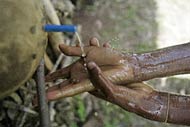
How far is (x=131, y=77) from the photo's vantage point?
7.14ft

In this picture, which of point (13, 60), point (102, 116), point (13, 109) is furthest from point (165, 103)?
point (102, 116)

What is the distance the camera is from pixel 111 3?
16.4ft

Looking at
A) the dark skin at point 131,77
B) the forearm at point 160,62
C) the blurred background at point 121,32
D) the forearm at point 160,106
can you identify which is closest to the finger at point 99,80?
the dark skin at point 131,77

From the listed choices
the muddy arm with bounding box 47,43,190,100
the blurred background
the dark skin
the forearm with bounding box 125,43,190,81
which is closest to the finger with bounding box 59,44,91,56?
the dark skin

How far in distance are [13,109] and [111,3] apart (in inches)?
81.8

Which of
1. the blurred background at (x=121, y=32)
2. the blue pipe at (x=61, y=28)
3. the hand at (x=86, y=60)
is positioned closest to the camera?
the blue pipe at (x=61, y=28)

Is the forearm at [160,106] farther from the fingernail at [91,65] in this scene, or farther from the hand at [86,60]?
the fingernail at [91,65]

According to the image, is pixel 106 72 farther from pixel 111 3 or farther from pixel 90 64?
pixel 111 3

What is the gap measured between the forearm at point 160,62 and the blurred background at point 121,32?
144 cm

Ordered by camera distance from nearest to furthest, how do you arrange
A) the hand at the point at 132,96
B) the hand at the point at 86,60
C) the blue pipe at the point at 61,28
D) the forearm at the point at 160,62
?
the blue pipe at the point at 61,28
the hand at the point at 132,96
the hand at the point at 86,60
the forearm at the point at 160,62

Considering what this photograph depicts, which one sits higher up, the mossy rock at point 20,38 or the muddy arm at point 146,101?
the mossy rock at point 20,38

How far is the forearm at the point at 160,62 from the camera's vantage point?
2.23 metres

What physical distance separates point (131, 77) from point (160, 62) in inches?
7.7

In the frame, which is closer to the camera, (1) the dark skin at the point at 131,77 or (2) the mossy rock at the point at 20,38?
(2) the mossy rock at the point at 20,38
